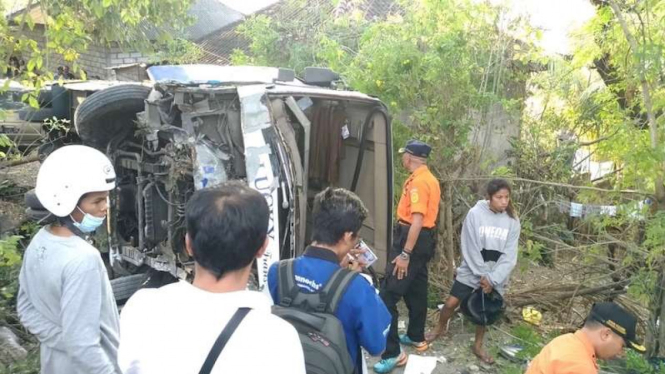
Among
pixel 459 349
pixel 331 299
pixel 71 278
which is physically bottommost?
pixel 459 349

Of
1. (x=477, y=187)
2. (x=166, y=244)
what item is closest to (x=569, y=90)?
(x=477, y=187)

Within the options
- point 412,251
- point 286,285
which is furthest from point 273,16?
point 286,285

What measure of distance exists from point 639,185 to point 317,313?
3135 mm

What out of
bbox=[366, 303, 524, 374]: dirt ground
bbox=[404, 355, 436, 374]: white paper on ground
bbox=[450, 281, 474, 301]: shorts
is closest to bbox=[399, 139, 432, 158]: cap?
bbox=[450, 281, 474, 301]: shorts

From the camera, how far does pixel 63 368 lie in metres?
2.27

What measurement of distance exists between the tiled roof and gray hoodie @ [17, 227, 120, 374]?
29.2ft

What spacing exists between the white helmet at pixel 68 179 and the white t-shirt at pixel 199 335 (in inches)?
32.7

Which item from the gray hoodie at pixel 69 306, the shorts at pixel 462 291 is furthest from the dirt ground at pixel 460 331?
the gray hoodie at pixel 69 306

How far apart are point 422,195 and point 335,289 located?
99.9 inches

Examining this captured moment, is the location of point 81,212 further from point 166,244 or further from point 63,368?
point 166,244

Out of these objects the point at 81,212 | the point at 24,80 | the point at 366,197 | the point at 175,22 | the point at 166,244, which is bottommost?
the point at 166,244

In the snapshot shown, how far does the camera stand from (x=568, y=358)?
8.43ft

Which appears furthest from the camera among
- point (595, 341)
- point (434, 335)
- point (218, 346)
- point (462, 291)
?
point (434, 335)

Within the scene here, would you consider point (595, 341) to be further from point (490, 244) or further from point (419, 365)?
point (490, 244)
